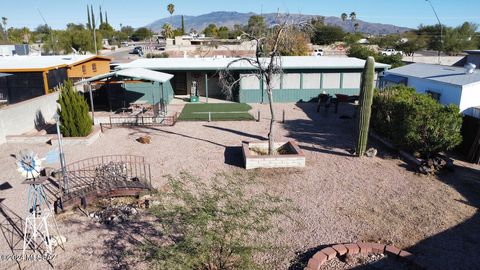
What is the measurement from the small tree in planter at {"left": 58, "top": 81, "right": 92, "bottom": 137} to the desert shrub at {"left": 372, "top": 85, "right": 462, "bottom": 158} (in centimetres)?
1290

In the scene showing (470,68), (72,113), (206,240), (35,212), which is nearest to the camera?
(206,240)

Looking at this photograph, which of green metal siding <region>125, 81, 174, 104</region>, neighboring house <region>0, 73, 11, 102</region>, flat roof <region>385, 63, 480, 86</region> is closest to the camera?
flat roof <region>385, 63, 480, 86</region>

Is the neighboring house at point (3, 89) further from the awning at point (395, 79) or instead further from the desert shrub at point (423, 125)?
the awning at point (395, 79)

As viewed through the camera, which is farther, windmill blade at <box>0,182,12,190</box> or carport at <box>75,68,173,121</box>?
carport at <box>75,68,173,121</box>

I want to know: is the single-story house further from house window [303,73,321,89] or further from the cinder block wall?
the cinder block wall

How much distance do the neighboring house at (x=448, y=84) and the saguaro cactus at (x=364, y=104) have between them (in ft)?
18.8

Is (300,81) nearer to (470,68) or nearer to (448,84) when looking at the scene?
(448,84)

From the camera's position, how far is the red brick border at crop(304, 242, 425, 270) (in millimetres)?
7402

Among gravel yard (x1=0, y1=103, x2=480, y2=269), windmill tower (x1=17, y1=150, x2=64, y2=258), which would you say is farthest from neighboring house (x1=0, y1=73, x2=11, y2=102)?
windmill tower (x1=17, y1=150, x2=64, y2=258)

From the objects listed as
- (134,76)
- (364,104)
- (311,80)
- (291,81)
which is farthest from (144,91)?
(364,104)

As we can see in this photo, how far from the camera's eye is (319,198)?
34.3 feet

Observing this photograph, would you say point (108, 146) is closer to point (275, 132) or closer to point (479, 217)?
point (275, 132)

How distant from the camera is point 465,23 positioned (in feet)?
221

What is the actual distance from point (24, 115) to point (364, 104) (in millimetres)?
15082
